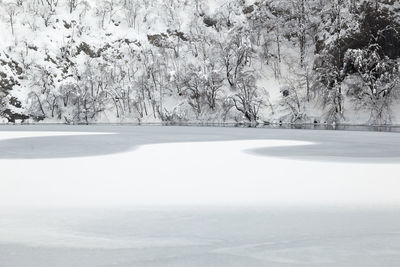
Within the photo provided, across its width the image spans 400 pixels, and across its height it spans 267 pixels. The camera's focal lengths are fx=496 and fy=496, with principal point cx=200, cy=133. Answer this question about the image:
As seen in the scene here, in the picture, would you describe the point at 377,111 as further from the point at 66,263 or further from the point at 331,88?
the point at 66,263

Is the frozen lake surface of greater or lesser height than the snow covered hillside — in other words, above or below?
below

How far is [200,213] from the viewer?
215 inches

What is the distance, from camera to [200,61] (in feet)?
151

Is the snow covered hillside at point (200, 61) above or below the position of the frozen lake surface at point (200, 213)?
above

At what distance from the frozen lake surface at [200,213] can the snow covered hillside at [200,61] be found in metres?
25.2

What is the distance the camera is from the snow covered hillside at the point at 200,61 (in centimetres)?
3466

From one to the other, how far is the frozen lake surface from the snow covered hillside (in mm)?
25183

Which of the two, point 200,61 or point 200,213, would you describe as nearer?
point 200,213

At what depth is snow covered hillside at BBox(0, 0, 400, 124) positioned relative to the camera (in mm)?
34656

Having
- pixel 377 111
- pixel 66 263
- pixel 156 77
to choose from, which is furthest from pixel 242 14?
pixel 66 263

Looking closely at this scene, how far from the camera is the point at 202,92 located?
40.5 m

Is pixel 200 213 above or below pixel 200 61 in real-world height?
below

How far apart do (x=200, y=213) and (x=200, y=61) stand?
41.4m

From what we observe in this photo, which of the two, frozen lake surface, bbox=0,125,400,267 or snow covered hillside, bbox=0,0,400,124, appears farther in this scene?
snow covered hillside, bbox=0,0,400,124
